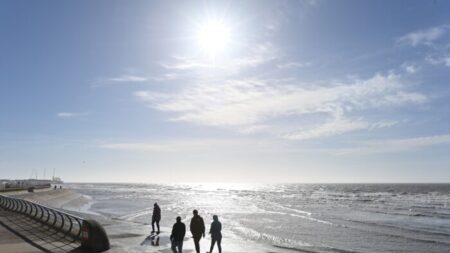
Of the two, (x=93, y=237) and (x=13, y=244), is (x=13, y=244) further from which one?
(x=93, y=237)

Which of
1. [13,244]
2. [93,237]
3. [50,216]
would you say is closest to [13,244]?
[13,244]

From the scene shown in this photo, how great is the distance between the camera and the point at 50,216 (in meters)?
28.2

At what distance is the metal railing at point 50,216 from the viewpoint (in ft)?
56.7

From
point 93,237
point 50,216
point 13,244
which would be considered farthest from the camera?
point 50,216

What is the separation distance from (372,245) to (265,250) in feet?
28.3

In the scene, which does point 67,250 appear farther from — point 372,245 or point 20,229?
point 372,245

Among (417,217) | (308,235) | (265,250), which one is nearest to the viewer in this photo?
(265,250)

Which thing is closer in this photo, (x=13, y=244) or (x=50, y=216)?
(x=13, y=244)

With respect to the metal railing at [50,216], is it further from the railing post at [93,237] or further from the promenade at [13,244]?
the promenade at [13,244]

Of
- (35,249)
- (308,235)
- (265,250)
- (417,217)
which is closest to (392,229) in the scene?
(308,235)

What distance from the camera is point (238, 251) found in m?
19.3

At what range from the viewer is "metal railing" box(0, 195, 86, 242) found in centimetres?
1730

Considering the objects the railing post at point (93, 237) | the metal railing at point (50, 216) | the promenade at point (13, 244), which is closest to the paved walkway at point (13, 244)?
the promenade at point (13, 244)

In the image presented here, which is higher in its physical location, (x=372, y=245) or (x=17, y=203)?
(x=17, y=203)
